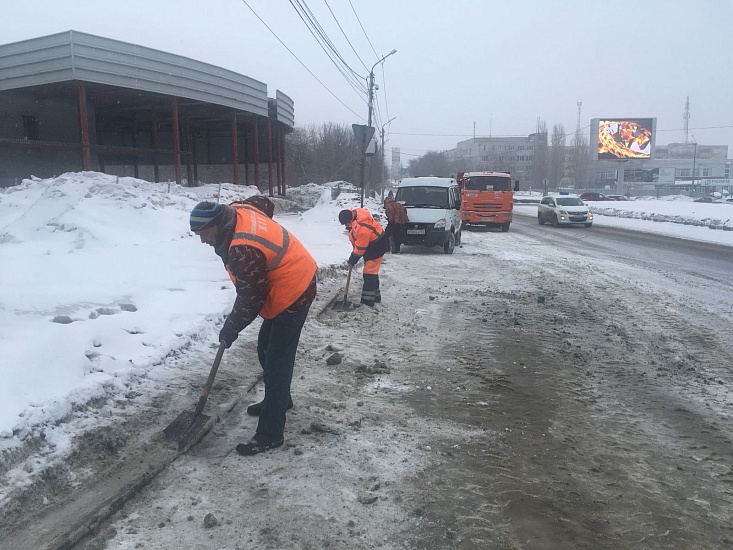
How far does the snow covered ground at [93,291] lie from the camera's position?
441 cm

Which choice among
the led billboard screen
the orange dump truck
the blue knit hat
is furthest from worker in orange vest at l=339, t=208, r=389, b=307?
the led billboard screen

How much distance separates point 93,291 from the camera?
724 centimetres

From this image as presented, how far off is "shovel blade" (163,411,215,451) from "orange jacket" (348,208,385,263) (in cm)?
494

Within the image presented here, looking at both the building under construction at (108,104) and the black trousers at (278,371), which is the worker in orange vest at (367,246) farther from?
the building under construction at (108,104)

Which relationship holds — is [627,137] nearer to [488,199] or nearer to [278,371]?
[488,199]

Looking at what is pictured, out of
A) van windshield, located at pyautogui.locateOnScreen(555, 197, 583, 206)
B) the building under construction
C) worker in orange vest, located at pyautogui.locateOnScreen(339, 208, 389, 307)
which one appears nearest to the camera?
worker in orange vest, located at pyautogui.locateOnScreen(339, 208, 389, 307)

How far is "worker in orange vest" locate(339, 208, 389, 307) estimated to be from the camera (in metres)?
8.93

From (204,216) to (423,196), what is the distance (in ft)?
44.3

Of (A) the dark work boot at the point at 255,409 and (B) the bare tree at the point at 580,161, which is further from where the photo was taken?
(B) the bare tree at the point at 580,161

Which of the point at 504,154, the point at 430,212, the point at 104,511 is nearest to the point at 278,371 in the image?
the point at 104,511

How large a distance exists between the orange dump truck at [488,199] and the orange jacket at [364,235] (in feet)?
51.1

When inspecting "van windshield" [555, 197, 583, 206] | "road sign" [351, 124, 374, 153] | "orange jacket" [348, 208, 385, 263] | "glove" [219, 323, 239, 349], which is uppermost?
"road sign" [351, 124, 374, 153]

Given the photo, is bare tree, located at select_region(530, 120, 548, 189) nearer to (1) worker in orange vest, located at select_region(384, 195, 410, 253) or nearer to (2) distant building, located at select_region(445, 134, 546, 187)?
(2) distant building, located at select_region(445, 134, 546, 187)

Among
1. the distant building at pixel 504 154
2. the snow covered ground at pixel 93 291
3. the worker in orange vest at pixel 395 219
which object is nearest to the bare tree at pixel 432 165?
the distant building at pixel 504 154
